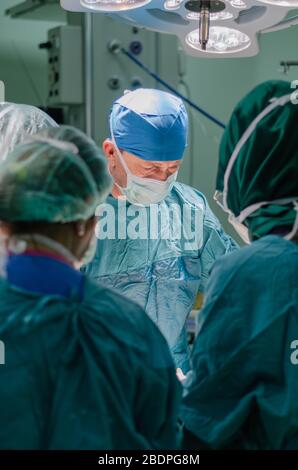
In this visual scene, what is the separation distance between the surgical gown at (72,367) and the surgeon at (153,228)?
83 cm

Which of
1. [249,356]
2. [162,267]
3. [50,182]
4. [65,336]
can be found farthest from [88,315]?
[162,267]

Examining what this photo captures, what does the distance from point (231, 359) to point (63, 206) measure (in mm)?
439

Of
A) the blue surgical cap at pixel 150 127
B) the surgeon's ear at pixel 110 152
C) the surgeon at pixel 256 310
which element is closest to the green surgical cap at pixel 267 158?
the surgeon at pixel 256 310

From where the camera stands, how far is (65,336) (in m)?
1.36

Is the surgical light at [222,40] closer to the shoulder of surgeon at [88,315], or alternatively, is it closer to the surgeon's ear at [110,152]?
the surgeon's ear at [110,152]

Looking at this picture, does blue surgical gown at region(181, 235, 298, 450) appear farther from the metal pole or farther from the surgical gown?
the metal pole

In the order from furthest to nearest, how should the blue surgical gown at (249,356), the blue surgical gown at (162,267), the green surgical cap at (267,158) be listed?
the blue surgical gown at (162,267), the green surgical cap at (267,158), the blue surgical gown at (249,356)

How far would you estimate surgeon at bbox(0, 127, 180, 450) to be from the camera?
1331 mm

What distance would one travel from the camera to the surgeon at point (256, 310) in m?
1.55

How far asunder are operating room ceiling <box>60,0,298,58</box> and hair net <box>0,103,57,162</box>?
368 millimetres

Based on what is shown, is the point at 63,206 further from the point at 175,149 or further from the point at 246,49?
the point at 246,49

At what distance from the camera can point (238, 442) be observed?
62.5 inches

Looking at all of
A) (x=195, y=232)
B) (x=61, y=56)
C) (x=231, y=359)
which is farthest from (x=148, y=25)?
(x=61, y=56)

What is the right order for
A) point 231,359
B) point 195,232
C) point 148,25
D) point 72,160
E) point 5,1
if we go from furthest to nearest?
1. point 5,1
2. point 195,232
3. point 148,25
4. point 231,359
5. point 72,160
